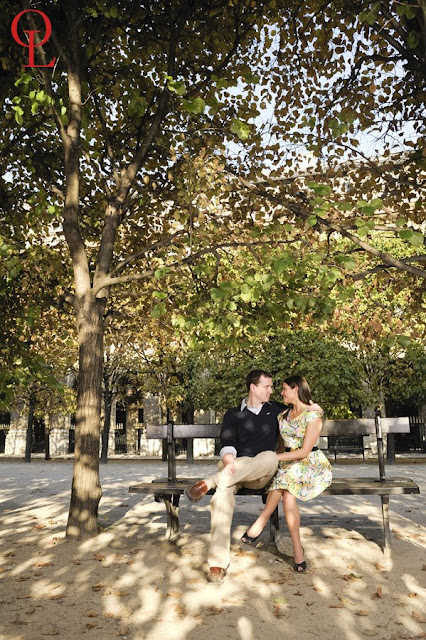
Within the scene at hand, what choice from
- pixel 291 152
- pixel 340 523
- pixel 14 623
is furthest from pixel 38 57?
pixel 340 523

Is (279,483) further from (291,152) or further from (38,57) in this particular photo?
(38,57)

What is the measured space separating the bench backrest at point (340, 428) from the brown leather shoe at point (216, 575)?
201cm

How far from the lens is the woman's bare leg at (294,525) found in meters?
5.80

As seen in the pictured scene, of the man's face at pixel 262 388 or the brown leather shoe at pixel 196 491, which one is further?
the man's face at pixel 262 388

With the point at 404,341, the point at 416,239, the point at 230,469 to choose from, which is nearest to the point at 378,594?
the point at 230,469

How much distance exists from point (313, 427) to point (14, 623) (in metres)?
3.10

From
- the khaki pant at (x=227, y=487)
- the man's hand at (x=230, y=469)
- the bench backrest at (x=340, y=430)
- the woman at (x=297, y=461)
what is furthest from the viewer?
the bench backrest at (x=340, y=430)

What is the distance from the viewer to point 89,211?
10.7 m

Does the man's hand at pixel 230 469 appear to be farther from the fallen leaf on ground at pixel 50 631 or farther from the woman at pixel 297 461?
the fallen leaf on ground at pixel 50 631

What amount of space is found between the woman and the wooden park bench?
0.21 metres

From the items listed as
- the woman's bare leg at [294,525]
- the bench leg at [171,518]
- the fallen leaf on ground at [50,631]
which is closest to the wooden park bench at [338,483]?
the bench leg at [171,518]

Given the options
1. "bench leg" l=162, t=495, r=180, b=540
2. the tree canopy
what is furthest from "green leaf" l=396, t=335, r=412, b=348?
"bench leg" l=162, t=495, r=180, b=540

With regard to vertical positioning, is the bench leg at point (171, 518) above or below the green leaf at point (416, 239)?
below

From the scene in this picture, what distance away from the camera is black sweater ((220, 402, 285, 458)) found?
6.11 m
